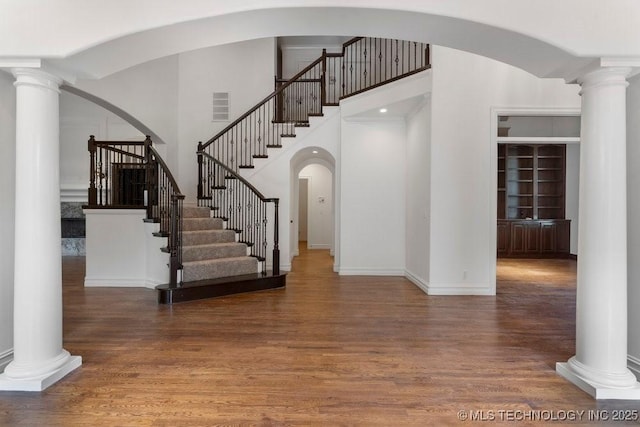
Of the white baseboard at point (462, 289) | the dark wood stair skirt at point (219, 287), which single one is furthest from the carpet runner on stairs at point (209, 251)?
the white baseboard at point (462, 289)

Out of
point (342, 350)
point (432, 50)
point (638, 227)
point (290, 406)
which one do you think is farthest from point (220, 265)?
point (638, 227)

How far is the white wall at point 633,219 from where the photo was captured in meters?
2.53

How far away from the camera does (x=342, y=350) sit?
313cm

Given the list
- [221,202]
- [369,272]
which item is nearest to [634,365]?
[369,272]

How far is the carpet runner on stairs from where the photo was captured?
527cm

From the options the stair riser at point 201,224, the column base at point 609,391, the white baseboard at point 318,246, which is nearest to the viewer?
the column base at point 609,391

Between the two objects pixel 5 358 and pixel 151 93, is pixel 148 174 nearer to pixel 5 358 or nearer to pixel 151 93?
pixel 151 93

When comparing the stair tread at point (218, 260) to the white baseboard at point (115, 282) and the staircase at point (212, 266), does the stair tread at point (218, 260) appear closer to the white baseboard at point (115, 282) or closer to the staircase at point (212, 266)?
the staircase at point (212, 266)

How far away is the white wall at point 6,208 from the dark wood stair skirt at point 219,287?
6.71ft

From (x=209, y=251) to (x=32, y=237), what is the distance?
125 inches

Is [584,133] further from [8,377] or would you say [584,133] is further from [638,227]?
[8,377]

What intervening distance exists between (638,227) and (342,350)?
2.45m

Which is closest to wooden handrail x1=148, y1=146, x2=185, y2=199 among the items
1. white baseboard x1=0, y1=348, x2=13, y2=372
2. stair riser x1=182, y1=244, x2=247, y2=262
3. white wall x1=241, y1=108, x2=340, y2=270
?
stair riser x1=182, y1=244, x2=247, y2=262

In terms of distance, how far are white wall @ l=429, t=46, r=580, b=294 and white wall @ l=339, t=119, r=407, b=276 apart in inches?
56.1
